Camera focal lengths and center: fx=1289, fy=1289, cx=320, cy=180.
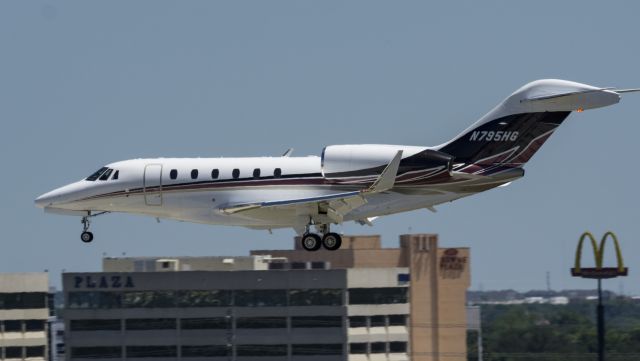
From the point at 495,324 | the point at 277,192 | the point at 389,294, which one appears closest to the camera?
the point at 277,192

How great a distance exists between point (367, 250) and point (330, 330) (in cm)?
2431

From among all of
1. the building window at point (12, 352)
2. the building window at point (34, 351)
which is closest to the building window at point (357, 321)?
the building window at point (34, 351)

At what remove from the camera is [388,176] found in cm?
4106

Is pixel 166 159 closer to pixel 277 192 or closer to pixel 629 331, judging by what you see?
pixel 277 192

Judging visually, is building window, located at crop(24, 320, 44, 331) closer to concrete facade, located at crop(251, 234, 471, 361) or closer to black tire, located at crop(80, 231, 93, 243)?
concrete facade, located at crop(251, 234, 471, 361)

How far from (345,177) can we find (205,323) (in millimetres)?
38307

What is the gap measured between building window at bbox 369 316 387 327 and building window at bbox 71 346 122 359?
644 inches

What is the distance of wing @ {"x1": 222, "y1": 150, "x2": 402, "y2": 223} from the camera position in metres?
41.0

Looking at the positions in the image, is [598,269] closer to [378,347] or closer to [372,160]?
[378,347]

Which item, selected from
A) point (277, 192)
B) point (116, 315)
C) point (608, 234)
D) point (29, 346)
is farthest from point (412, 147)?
point (29, 346)

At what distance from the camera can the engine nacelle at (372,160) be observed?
140 ft

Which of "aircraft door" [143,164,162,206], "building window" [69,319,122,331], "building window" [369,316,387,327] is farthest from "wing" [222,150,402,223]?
"building window" [369,316,387,327]

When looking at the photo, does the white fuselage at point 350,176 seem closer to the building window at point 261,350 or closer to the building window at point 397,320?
the building window at point 261,350

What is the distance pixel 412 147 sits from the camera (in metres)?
43.3
